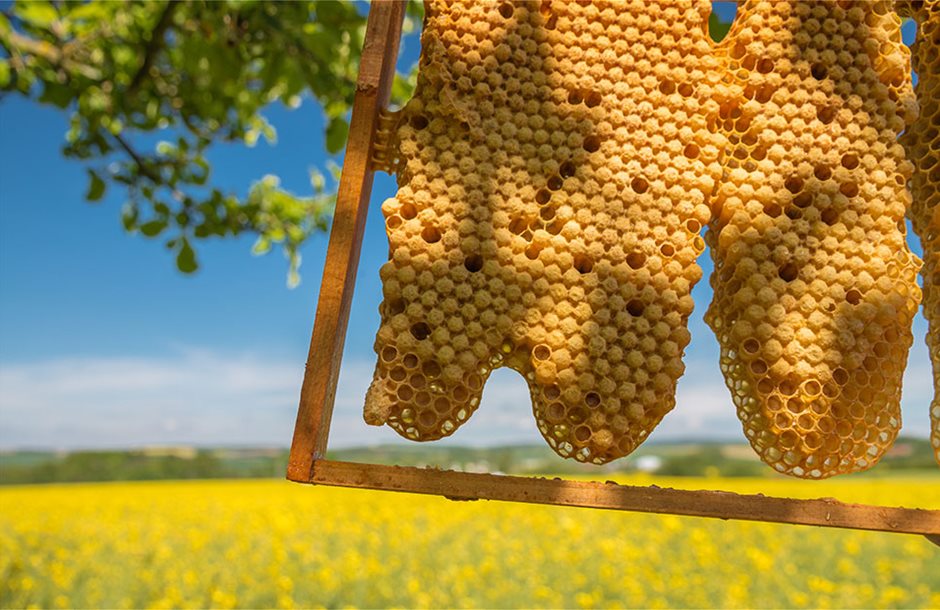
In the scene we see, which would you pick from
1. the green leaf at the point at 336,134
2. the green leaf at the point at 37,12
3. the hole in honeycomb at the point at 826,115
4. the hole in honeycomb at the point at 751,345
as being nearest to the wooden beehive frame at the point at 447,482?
the hole in honeycomb at the point at 751,345

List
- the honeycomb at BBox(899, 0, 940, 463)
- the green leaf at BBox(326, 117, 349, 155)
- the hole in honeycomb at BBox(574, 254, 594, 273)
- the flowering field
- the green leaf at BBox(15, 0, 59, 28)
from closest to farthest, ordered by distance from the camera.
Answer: the hole in honeycomb at BBox(574, 254, 594, 273), the honeycomb at BBox(899, 0, 940, 463), the green leaf at BBox(326, 117, 349, 155), the green leaf at BBox(15, 0, 59, 28), the flowering field

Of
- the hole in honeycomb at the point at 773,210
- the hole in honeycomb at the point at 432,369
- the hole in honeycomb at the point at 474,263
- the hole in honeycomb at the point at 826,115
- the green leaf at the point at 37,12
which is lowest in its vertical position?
the hole in honeycomb at the point at 432,369

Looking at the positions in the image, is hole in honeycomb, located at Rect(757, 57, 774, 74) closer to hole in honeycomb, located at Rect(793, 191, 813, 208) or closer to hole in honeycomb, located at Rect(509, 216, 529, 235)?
hole in honeycomb, located at Rect(793, 191, 813, 208)

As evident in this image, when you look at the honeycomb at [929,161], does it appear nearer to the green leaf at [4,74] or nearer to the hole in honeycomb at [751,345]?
the hole in honeycomb at [751,345]

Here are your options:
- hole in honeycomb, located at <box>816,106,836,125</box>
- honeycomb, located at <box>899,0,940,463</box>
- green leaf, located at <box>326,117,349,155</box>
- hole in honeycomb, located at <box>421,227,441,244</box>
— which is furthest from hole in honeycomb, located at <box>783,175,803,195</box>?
green leaf, located at <box>326,117,349,155</box>

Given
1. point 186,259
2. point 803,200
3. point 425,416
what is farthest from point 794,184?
point 186,259

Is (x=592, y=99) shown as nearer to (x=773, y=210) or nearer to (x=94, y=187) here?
(x=773, y=210)
